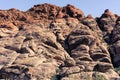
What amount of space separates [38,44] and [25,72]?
536 inches

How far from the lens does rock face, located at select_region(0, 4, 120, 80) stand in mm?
89000

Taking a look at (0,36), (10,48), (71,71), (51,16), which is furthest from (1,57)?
(51,16)

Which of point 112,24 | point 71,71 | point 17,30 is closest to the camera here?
point 71,71

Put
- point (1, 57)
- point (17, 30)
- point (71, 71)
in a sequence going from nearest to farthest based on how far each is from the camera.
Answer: point (71, 71) → point (1, 57) → point (17, 30)

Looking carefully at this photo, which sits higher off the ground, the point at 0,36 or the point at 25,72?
the point at 0,36

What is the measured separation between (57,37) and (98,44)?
38.6 feet

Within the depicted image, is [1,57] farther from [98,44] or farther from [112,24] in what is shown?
[112,24]

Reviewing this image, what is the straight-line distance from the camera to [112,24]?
119500mm

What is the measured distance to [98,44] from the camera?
102 metres

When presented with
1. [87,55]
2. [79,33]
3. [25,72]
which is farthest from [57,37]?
[25,72]

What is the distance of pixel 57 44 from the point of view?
335 ft

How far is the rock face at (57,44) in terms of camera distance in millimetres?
89000

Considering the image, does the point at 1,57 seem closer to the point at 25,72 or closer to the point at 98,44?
the point at 25,72

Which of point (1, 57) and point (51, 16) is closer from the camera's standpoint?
point (1, 57)
